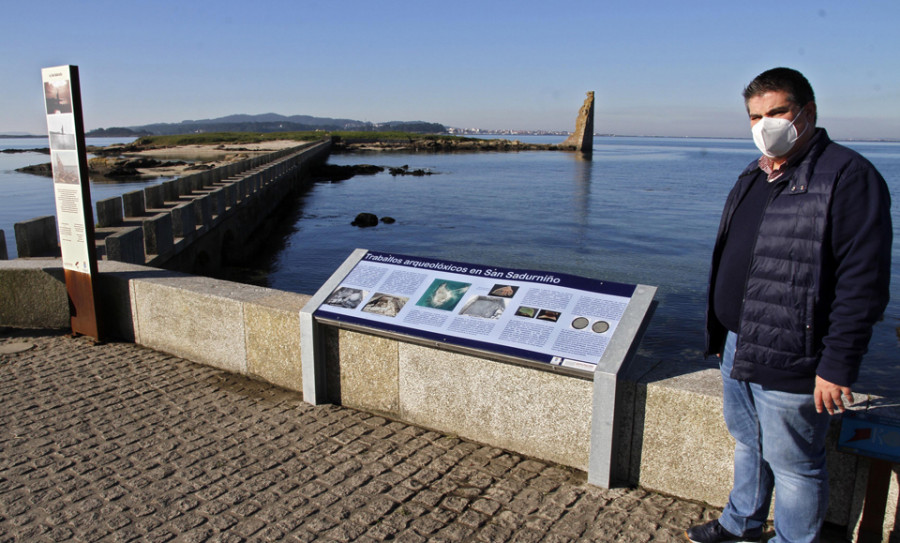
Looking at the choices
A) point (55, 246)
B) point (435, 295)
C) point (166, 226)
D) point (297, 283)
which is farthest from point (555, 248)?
point (435, 295)

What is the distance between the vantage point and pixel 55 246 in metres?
7.94

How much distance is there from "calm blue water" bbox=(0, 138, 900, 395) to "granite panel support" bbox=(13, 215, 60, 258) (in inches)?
258

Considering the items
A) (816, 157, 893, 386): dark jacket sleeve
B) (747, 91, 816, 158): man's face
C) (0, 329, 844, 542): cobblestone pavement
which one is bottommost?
(0, 329, 844, 542): cobblestone pavement

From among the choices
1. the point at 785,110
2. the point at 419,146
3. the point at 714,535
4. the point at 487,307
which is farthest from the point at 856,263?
the point at 419,146

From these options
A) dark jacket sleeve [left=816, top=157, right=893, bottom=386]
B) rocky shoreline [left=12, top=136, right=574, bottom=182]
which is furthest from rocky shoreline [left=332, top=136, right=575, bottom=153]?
dark jacket sleeve [left=816, top=157, right=893, bottom=386]

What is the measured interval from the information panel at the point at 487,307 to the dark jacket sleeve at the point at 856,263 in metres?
1.29

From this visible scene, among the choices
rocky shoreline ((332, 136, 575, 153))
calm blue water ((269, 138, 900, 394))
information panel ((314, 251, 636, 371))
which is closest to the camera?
information panel ((314, 251, 636, 371))

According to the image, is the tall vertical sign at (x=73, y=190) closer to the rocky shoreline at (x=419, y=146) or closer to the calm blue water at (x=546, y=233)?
the calm blue water at (x=546, y=233)

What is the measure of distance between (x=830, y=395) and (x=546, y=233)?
67.9ft

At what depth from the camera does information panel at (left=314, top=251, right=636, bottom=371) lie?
357 cm

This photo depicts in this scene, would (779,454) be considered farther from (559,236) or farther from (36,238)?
(559,236)

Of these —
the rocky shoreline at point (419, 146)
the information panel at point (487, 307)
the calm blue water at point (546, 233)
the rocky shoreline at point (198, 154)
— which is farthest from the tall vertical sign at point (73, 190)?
the rocky shoreline at point (419, 146)

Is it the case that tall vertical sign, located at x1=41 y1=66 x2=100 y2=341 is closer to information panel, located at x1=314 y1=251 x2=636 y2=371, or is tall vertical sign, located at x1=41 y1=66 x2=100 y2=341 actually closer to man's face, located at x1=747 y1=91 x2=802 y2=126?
information panel, located at x1=314 y1=251 x2=636 y2=371

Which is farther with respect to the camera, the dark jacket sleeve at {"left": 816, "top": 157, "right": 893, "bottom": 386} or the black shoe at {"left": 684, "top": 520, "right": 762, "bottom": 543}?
the black shoe at {"left": 684, "top": 520, "right": 762, "bottom": 543}
